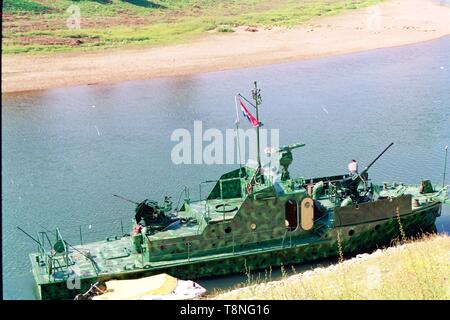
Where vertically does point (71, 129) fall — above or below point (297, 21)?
below

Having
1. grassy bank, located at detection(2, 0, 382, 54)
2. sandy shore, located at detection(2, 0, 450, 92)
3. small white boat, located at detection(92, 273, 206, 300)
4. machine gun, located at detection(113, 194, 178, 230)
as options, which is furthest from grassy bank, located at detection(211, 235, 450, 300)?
grassy bank, located at detection(2, 0, 382, 54)

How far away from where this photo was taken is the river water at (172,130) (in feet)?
86.0

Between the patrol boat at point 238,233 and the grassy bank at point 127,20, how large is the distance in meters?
35.5

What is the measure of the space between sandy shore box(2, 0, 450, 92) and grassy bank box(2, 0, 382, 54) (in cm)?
156

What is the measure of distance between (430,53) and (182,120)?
86.3ft

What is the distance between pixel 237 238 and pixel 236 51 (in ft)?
130

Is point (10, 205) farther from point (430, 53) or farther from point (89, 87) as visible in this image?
point (430, 53)

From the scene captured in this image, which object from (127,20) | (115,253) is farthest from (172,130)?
(127,20)

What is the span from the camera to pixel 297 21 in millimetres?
67812

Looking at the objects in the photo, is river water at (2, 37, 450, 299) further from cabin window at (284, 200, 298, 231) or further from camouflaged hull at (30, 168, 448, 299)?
cabin window at (284, 200, 298, 231)

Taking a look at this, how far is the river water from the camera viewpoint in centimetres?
2620

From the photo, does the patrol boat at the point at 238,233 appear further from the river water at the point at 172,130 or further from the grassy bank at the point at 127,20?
the grassy bank at the point at 127,20

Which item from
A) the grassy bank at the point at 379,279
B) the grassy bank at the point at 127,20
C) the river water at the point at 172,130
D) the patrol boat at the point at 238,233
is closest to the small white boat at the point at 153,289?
the grassy bank at the point at 379,279
